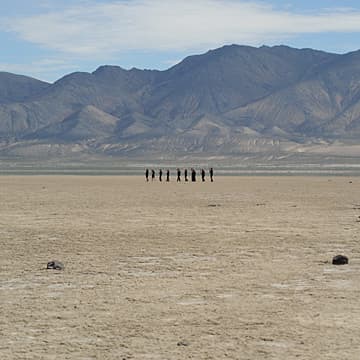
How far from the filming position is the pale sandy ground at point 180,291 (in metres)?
8.66

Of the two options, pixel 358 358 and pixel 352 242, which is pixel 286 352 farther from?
pixel 352 242

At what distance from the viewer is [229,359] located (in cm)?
805

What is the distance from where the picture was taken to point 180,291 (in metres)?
11.7

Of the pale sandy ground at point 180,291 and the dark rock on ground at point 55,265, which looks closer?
the pale sandy ground at point 180,291

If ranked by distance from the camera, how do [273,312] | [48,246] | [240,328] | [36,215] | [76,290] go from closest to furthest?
1. [240,328]
2. [273,312]
3. [76,290]
4. [48,246]
5. [36,215]

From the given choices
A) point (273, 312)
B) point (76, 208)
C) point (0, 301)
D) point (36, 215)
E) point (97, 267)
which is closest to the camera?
point (273, 312)

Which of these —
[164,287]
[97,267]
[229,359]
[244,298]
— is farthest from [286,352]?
[97,267]

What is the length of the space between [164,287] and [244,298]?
1.46 meters

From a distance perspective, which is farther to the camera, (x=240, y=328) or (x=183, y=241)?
(x=183, y=241)

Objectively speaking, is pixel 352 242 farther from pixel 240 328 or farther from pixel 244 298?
pixel 240 328

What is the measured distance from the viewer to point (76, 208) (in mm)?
30844

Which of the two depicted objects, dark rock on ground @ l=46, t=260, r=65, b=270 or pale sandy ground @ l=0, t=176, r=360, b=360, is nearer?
pale sandy ground @ l=0, t=176, r=360, b=360

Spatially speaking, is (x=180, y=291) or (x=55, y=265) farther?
(x=55, y=265)

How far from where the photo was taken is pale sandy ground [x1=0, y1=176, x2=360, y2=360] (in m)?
8.66
